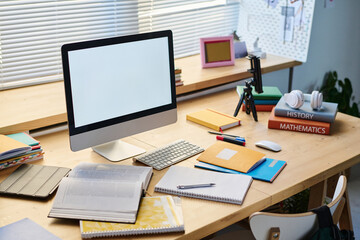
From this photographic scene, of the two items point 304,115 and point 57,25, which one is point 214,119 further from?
point 57,25

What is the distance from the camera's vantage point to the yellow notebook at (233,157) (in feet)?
5.83

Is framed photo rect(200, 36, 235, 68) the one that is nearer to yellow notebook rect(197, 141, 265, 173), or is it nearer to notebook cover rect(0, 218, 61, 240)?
yellow notebook rect(197, 141, 265, 173)

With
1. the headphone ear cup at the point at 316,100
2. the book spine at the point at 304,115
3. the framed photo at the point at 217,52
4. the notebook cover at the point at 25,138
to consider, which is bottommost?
the notebook cover at the point at 25,138

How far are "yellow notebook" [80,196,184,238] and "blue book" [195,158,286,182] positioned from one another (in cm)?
31

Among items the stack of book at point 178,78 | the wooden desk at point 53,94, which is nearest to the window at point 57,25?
the wooden desk at point 53,94

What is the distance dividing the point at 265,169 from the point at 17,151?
2.97 feet

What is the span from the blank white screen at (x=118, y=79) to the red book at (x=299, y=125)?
1.70ft

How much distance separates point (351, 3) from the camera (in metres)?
3.69

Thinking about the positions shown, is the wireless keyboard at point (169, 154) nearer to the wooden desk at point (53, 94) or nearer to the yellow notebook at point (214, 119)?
the yellow notebook at point (214, 119)

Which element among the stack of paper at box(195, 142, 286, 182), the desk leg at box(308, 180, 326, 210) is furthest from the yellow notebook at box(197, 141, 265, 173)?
the desk leg at box(308, 180, 326, 210)

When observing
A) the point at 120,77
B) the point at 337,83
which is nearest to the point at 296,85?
the point at 337,83

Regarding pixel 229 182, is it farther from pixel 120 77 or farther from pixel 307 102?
pixel 307 102

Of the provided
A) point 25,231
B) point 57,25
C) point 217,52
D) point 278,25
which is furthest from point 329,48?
point 25,231

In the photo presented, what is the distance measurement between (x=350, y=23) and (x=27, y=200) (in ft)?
9.87
